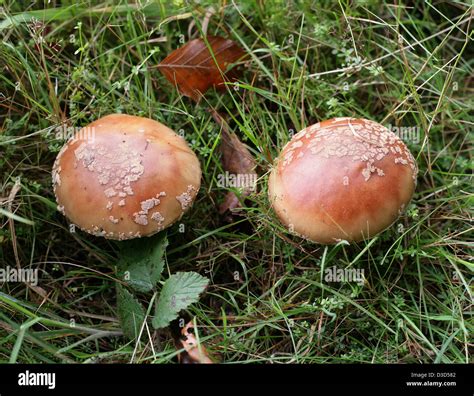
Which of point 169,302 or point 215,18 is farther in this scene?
point 215,18

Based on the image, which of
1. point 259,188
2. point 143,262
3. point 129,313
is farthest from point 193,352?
point 259,188

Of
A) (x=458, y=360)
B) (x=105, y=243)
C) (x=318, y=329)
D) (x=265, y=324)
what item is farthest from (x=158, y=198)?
(x=458, y=360)

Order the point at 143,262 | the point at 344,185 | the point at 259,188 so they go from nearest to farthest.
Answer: the point at 344,185 < the point at 143,262 < the point at 259,188

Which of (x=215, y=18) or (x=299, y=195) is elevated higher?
(x=215, y=18)

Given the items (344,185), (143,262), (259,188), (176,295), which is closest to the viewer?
(344,185)
